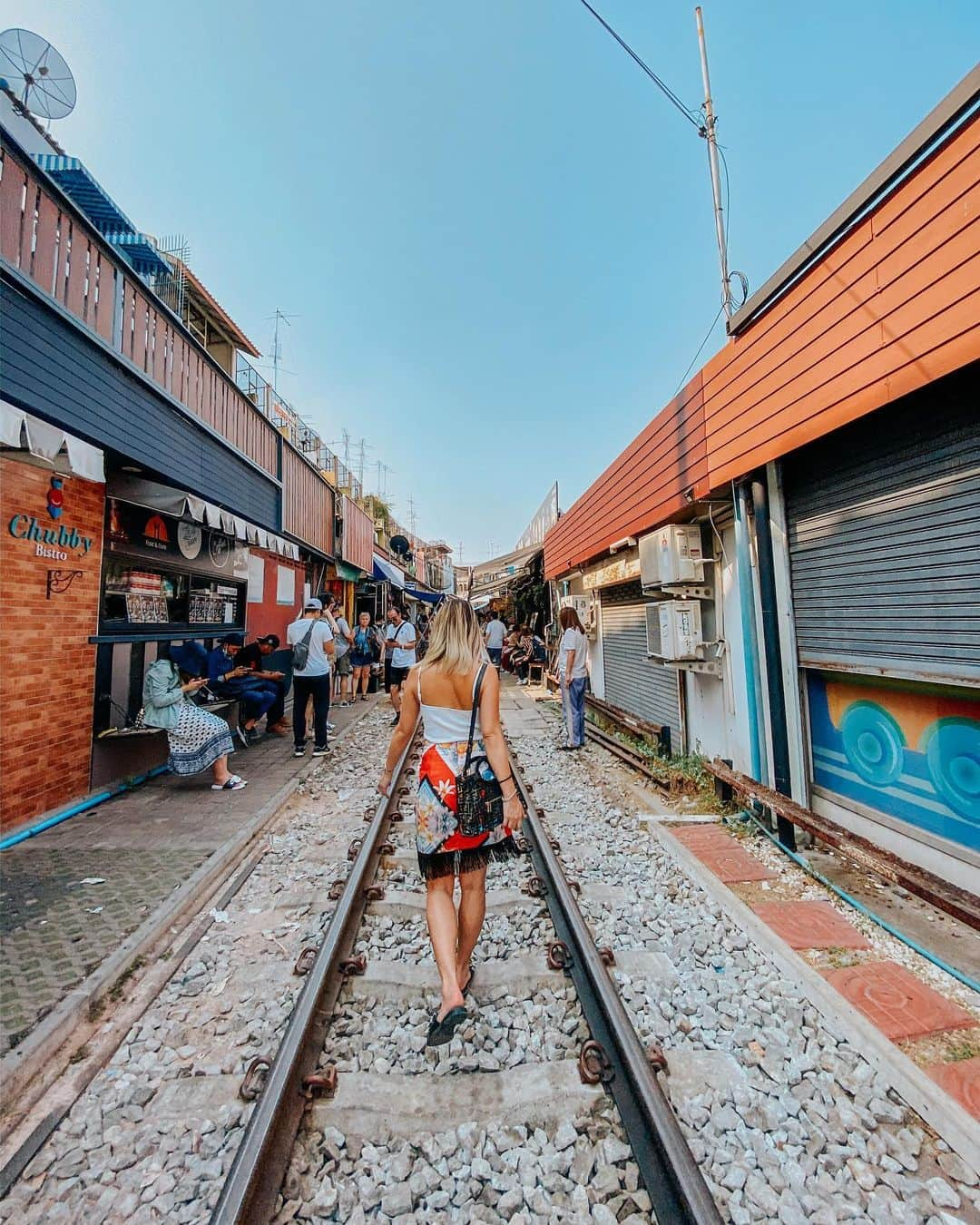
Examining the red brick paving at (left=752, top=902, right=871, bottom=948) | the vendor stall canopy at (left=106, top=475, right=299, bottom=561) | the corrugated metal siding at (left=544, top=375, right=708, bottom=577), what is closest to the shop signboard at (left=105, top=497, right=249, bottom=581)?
the vendor stall canopy at (left=106, top=475, right=299, bottom=561)

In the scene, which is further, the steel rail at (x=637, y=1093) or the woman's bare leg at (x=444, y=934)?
the woman's bare leg at (x=444, y=934)

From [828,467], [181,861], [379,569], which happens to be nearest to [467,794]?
[181,861]

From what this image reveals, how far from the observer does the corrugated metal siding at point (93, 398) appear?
3779mm

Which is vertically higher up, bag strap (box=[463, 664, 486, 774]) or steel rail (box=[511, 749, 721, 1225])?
bag strap (box=[463, 664, 486, 774])

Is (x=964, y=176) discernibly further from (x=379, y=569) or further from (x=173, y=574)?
(x=379, y=569)

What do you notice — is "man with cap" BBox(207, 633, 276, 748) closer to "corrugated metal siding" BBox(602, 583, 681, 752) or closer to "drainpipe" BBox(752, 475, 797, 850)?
"corrugated metal siding" BBox(602, 583, 681, 752)

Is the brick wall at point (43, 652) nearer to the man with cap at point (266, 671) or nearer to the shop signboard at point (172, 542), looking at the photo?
the shop signboard at point (172, 542)

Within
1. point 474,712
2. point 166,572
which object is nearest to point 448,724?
point 474,712

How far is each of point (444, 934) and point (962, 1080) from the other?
196 cm

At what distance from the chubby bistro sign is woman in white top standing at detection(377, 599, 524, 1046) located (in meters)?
3.82

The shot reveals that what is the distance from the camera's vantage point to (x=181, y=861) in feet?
12.0

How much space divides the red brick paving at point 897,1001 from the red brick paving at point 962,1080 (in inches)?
6.2

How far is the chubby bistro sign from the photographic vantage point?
162 inches

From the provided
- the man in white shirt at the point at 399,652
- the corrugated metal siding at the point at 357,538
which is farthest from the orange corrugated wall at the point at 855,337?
the corrugated metal siding at the point at 357,538
